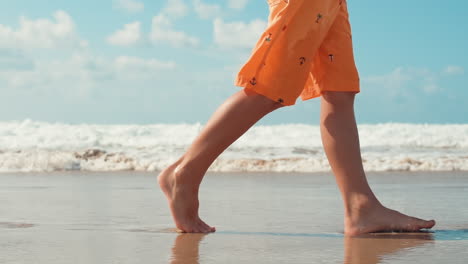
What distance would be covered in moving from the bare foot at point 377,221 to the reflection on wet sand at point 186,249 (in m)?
0.56

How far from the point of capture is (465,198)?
3631mm

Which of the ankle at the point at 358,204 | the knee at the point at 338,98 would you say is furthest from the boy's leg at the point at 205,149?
the ankle at the point at 358,204

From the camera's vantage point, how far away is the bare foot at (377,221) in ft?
7.74

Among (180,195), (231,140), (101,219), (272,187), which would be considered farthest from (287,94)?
(272,187)

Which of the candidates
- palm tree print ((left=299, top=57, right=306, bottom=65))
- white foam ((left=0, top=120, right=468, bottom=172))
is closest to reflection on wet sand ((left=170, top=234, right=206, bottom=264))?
palm tree print ((left=299, top=57, right=306, bottom=65))

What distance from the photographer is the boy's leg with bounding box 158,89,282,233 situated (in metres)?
2.24

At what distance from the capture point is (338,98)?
241 centimetres

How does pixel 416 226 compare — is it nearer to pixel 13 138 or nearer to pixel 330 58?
pixel 330 58

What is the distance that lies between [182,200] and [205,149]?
0.22 m

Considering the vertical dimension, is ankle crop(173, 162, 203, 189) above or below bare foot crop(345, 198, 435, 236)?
above

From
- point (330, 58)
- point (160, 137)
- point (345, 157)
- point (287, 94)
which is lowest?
point (345, 157)

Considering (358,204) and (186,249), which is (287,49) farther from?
(186,249)

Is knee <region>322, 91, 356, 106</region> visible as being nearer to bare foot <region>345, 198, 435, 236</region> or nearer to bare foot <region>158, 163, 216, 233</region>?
bare foot <region>345, 198, 435, 236</region>

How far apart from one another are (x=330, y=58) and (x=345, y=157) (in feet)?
1.21
